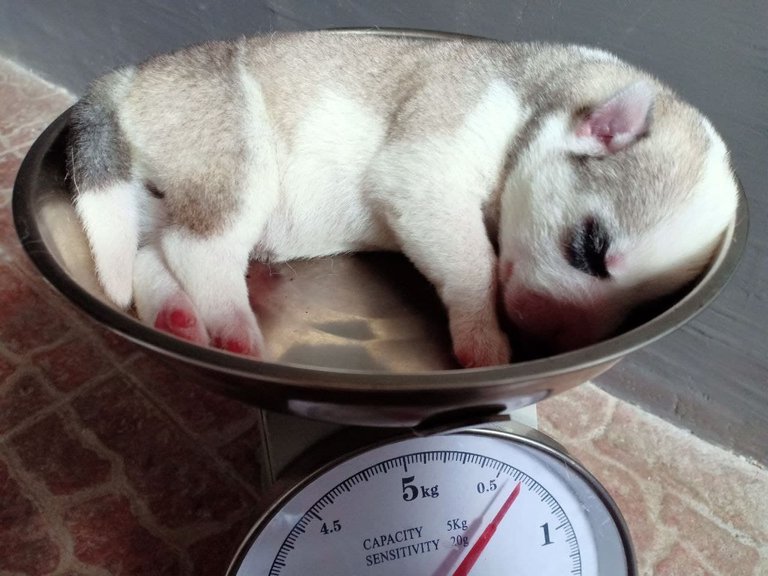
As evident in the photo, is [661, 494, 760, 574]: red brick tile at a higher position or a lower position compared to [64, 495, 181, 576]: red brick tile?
higher

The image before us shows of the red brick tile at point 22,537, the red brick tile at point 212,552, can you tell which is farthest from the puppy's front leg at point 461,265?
the red brick tile at point 22,537

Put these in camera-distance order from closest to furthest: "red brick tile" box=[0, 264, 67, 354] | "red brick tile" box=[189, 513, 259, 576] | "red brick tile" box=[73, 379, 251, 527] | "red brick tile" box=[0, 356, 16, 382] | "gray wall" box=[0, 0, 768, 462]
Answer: "gray wall" box=[0, 0, 768, 462], "red brick tile" box=[189, 513, 259, 576], "red brick tile" box=[73, 379, 251, 527], "red brick tile" box=[0, 356, 16, 382], "red brick tile" box=[0, 264, 67, 354]

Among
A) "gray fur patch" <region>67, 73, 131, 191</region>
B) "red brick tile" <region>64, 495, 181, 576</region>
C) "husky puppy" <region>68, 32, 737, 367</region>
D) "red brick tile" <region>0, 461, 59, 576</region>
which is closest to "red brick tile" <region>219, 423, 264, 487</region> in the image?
"red brick tile" <region>64, 495, 181, 576</region>

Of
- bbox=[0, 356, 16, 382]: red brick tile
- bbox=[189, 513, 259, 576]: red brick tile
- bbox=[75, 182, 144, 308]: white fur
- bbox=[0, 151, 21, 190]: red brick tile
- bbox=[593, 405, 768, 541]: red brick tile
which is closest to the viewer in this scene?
bbox=[75, 182, 144, 308]: white fur

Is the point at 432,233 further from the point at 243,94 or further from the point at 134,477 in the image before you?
the point at 134,477

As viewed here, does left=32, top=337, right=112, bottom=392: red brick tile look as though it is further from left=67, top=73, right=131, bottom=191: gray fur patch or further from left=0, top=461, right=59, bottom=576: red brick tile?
left=67, top=73, right=131, bottom=191: gray fur patch

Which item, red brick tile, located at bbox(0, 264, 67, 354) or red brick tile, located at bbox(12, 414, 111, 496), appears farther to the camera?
red brick tile, located at bbox(0, 264, 67, 354)

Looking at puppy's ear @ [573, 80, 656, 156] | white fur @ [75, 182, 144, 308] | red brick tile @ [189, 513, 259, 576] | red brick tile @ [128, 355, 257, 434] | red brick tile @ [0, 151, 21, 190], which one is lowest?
red brick tile @ [189, 513, 259, 576]
